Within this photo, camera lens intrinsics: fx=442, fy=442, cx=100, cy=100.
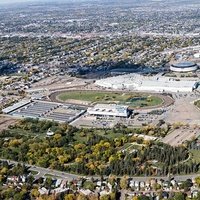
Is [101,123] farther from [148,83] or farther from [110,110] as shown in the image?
[148,83]

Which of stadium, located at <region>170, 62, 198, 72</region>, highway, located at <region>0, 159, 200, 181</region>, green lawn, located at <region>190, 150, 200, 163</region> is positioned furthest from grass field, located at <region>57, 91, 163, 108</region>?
highway, located at <region>0, 159, 200, 181</region>

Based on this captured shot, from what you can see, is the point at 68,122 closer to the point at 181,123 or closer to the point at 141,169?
the point at 181,123

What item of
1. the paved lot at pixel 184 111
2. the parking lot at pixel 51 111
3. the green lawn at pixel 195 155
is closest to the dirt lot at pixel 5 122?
the parking lot at pixel 51 111

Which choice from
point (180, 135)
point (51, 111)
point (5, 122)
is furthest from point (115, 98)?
point (180, 135)

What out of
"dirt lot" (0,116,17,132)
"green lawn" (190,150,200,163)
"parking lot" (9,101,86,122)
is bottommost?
"green lawn" (190,150,200,163)

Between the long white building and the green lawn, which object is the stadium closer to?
the long white building

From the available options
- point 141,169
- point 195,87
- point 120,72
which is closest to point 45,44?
point 120,72

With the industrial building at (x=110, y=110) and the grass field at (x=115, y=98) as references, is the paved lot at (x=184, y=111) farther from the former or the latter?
the industrial building at (x=110, y=110)
